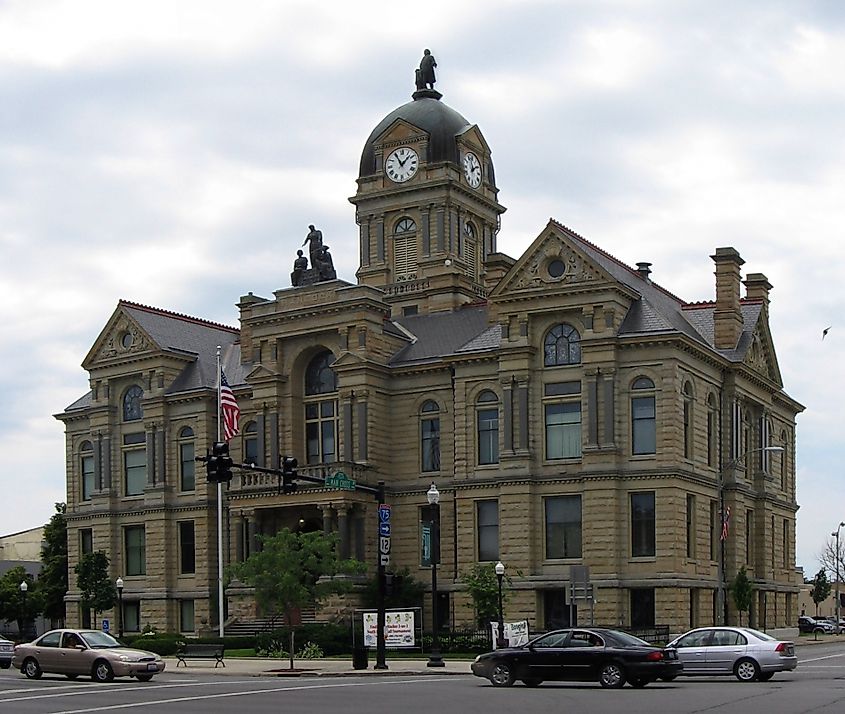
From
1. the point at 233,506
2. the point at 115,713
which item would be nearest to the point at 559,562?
the point at 233,506

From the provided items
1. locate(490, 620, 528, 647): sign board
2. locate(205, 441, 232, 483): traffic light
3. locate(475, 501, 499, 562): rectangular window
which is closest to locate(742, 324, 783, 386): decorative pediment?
locate(475, 501, 499, 562): rectangular window

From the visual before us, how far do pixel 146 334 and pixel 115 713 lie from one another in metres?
50.3

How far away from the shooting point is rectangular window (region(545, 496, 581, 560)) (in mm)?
65125

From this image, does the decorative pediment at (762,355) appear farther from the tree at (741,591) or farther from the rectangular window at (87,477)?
the rectangular window at (87,477)

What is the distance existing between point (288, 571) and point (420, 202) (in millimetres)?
34902

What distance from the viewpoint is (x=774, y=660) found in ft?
130

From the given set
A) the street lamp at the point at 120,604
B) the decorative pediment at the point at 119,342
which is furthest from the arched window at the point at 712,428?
the decorative pediment at the point at 119,342

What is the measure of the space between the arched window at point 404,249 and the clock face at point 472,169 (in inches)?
175

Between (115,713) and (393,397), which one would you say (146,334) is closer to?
(393,397)

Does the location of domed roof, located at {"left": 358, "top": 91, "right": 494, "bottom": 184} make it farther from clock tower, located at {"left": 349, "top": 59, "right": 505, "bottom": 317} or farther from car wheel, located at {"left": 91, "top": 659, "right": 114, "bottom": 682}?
car wheel, located at {"left": 91, "top": 659, "right": 114, "bottom": 682}

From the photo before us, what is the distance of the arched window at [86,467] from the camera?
83562 mm

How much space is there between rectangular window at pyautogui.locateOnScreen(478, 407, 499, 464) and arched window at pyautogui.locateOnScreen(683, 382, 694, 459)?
8737mm

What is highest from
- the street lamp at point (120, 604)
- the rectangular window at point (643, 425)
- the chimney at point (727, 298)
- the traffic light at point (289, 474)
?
the chimney at point (727, 298)

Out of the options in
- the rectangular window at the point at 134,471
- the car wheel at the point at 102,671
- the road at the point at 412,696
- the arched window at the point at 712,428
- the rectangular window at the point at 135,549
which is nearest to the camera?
the road at the point at 412,696
